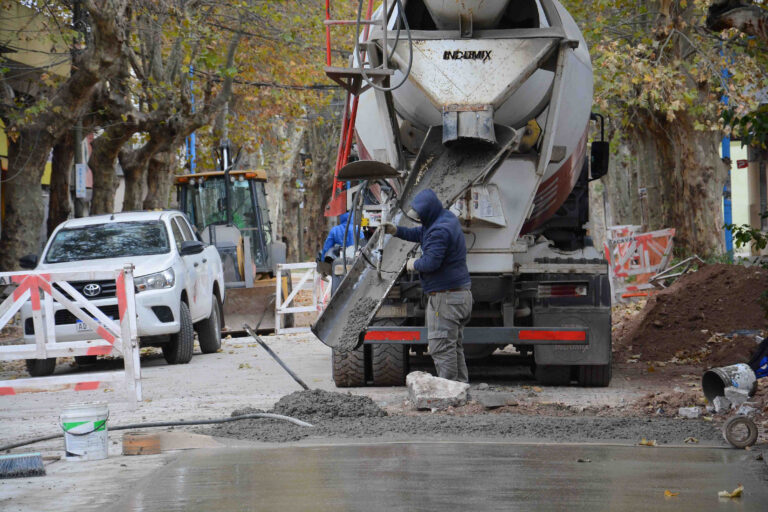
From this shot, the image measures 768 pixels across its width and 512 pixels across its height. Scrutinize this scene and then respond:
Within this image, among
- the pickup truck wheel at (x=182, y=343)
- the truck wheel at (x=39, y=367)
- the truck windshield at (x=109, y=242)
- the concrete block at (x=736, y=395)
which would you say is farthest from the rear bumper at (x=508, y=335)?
the truck windshield at (x=109, y=242)

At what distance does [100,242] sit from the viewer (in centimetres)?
1558

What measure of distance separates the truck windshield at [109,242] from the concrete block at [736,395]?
866 cm

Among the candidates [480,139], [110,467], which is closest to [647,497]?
[110,467]

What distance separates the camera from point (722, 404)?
8852mm

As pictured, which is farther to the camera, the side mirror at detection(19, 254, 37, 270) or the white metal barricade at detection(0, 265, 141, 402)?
the side mirror at detection(19, 254, 37, 270)

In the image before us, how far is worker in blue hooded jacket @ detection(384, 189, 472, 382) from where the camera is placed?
391 inches

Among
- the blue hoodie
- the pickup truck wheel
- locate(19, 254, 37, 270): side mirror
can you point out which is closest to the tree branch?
the blue hoodie

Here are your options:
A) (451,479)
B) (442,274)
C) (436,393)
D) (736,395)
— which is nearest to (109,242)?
(442,274)

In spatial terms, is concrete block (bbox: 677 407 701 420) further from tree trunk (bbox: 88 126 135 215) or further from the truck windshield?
tree trunk (bbox: 88 126 135 215)

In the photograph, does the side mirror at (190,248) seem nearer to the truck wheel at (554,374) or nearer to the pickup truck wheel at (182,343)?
the pickup truck wheel at (182,343)

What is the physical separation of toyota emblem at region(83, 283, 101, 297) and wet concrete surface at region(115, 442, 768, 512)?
23.3 ft

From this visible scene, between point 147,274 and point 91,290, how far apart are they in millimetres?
714

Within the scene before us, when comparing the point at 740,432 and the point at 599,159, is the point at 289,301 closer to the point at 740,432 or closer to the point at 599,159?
the point at 599,159

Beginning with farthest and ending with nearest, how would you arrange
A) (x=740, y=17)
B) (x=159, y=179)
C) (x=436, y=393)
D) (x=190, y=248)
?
(x=159, y=179) < (x=190, y=248) < (x=436, y=393) < (x=740, y=17)
